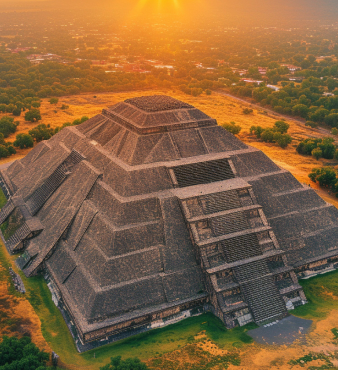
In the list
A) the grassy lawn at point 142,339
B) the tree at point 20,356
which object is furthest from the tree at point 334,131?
the tree at point 20,356

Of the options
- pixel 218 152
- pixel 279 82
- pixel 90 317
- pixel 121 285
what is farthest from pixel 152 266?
pixel 279 82

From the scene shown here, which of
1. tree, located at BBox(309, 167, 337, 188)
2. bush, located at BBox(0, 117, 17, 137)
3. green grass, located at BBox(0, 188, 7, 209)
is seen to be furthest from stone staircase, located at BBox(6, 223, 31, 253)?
tree, located at BBox(309, 167, 337, 188)

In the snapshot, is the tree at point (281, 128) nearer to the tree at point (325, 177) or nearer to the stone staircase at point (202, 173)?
the tree at point (325, 177)

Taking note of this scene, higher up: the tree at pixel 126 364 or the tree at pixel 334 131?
the tree at pixel 126 364

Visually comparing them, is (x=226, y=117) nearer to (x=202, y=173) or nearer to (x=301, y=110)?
(x=301, y=110)

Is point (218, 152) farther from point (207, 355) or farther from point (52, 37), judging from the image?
point (52, 37)

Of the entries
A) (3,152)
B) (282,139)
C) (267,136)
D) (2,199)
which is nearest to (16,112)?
(3,152)

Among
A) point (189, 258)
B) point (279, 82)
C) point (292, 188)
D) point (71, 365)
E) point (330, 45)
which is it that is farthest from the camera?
point (330, 45)
